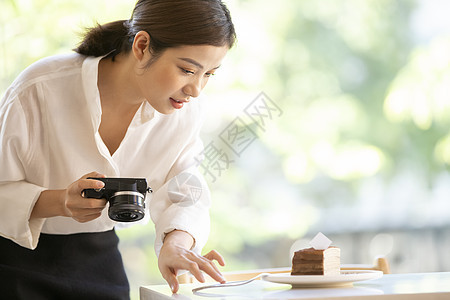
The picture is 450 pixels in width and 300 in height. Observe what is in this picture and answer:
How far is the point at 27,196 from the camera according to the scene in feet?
4.34

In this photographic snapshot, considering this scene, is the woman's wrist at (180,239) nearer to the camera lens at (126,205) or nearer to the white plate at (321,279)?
the camera lens at (126,205)

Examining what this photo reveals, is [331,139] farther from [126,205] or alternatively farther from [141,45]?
[126,205]

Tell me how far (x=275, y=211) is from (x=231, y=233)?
403 mm

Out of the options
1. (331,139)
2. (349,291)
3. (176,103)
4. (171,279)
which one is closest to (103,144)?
(176,103)

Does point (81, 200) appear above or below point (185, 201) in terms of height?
below

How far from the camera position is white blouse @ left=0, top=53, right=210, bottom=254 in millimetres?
1339

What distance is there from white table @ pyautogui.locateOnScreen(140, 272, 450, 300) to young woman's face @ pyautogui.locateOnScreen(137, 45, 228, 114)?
44 cm

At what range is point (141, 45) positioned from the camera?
1388 mm

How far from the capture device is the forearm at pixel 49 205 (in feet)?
4.18

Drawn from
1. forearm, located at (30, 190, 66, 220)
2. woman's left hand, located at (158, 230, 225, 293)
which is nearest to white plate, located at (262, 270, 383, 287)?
woman's left hand, located at (158, 230, 225, 293)

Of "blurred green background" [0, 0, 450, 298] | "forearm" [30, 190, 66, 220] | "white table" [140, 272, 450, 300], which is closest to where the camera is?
"white table" [140, 272, 450, 300]

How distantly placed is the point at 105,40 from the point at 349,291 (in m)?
0.91

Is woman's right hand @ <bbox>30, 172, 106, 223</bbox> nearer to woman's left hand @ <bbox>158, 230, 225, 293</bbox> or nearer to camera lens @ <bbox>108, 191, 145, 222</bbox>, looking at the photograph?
camera lens @ <bbox>108, 191, 145, 222</bbox>

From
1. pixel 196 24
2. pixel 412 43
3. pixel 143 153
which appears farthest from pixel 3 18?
pixel 412 43
